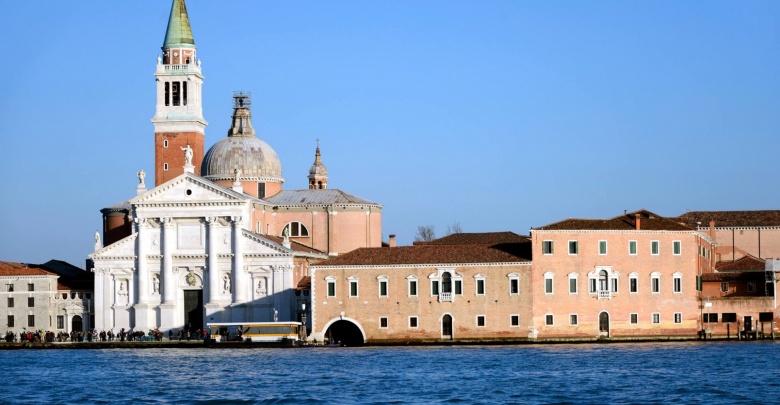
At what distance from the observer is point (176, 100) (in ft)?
271

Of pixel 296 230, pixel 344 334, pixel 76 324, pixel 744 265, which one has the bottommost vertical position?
pixel 344 334

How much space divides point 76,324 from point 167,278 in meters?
6.33

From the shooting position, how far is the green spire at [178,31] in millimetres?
82312

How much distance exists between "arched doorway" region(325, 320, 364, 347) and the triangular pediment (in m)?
8.01

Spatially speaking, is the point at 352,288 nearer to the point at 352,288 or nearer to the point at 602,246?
the point at 352,288

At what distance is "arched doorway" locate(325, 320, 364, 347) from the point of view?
70812mm

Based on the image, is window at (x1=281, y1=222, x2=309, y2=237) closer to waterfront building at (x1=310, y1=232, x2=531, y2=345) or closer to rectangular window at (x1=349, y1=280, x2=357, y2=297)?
waterfront building at (x1=310, y1=232, x2=531, y2=345)

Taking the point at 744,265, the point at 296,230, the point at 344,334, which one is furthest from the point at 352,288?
the point at 744,265

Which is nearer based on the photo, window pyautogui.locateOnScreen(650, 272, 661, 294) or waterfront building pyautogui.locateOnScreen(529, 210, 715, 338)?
waterfront building pyautogui.locateOnScreen(529, 210, 715, 338)

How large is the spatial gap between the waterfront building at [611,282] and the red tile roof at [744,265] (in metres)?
5.87

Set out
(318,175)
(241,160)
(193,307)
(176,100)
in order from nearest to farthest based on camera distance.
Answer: (193,307) < (176,100) < (241,160) < (318,175)

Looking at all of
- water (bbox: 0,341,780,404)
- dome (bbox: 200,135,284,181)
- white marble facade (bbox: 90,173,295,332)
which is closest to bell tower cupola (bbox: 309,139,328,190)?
dome (bbox: 200,135,284,181)

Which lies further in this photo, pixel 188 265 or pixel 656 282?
pixel 188 265

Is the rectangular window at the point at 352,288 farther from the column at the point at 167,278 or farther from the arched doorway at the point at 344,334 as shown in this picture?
the column at the point at 167,278
